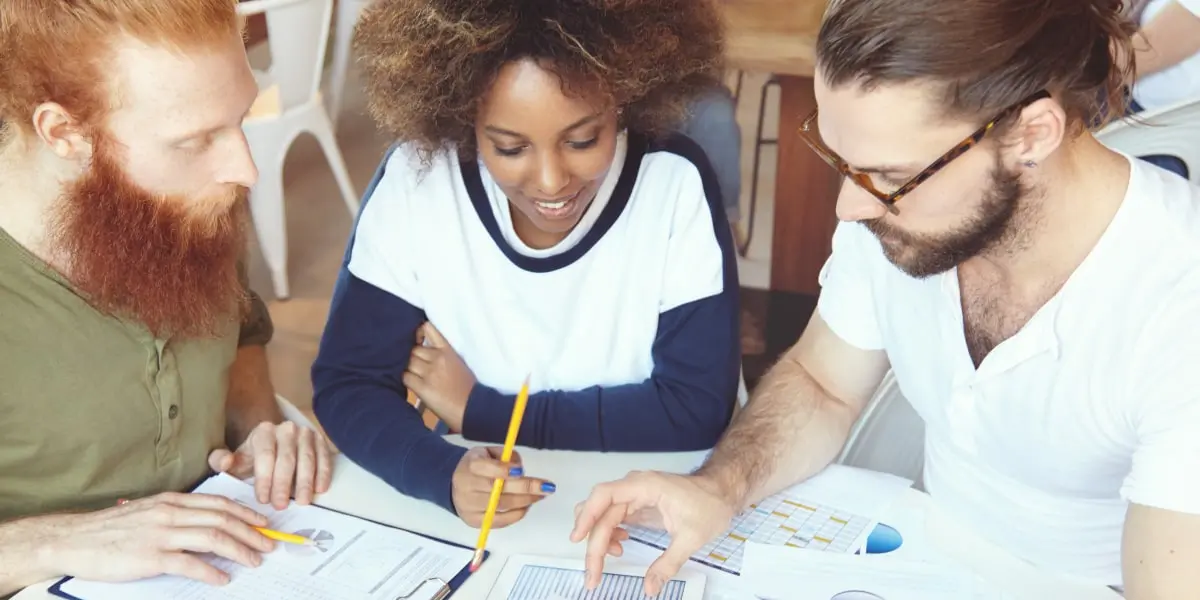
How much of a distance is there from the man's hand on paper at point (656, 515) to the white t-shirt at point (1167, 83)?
159 centimetres

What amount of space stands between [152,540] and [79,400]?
234mm

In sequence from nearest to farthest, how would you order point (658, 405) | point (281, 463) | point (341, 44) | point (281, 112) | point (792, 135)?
point (281, 463), point (658, 405), point (792, 135), point (281, 112), point (341, 44)

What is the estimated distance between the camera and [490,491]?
1.45m

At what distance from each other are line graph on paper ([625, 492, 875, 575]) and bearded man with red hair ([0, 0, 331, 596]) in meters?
0.54

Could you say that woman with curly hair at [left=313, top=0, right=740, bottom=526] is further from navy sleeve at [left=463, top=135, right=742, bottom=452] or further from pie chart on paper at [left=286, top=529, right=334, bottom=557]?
pie chart on paper at [left=286, top=529, right=334, bottom=557]

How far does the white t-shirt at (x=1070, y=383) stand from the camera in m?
1.23

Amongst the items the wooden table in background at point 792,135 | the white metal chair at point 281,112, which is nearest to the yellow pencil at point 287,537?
the wooden table in background at point 792,135

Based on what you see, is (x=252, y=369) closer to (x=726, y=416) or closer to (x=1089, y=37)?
(x=726, y=416)

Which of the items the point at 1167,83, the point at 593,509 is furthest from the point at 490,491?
the point at 1167,83

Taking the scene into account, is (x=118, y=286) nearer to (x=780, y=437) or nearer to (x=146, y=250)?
(x=146, y=250)

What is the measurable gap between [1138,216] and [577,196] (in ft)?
2.57

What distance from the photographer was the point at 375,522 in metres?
1.46

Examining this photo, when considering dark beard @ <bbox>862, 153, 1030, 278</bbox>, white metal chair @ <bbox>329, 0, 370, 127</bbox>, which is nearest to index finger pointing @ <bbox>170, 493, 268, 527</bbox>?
dark beard @ <bbox>862, 153, 1030, 278</bbox>

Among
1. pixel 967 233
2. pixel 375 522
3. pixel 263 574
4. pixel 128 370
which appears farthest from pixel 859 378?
pixel 128 370
